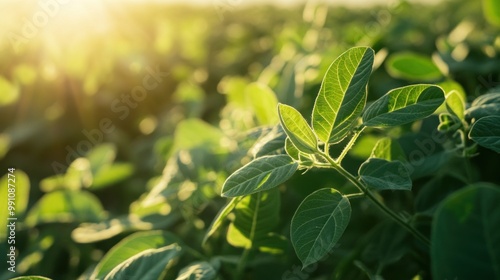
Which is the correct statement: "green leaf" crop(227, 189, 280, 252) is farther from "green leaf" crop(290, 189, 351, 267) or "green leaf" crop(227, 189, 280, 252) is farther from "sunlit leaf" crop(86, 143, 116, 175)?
"sunlit leaf" crop(86, 143, 116, 175)

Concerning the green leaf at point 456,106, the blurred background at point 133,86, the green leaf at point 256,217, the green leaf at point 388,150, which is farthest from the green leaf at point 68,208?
the green leaf at point 456,106

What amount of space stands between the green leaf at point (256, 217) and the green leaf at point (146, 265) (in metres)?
0.14

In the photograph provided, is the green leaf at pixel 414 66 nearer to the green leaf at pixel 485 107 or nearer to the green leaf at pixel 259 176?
the green leaf at pixel 485 107

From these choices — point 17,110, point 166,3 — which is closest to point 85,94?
point 17,110

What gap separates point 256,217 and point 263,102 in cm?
42

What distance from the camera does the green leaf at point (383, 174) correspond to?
2.68 ft

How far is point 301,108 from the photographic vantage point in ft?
5.36

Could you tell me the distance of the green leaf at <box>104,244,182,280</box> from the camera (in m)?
0.93

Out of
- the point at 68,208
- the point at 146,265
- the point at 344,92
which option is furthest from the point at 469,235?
the point at 68,208

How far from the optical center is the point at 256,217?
41.1 inches

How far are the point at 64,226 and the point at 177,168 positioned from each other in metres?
0.68

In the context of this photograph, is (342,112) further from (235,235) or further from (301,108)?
(301,108)

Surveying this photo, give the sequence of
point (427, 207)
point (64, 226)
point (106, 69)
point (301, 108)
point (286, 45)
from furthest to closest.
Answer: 1. point (106, 69)
2. point (286, 45)
3. point (64, 226)
4. point (301, 108)
5. point (427, 207)

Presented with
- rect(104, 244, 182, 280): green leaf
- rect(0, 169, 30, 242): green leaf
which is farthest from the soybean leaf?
rect(0, 169, 30, 242): green leaf
